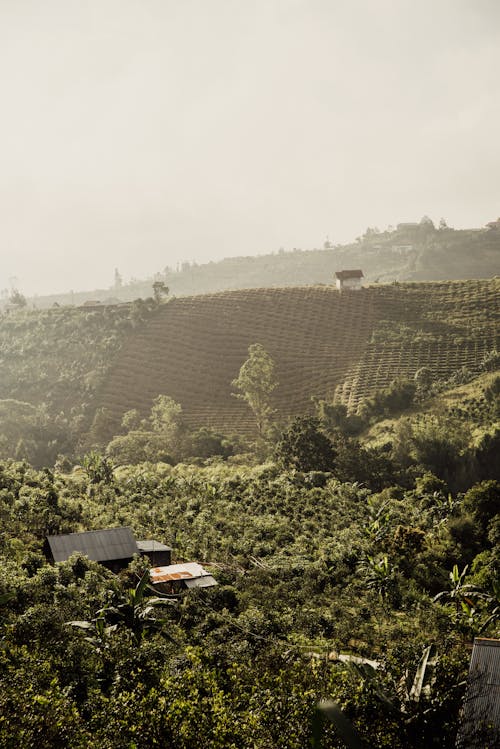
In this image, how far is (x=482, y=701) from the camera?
14062mm

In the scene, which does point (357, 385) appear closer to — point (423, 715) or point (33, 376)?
point (33, 376)

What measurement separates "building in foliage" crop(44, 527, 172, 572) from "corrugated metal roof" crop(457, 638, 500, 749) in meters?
15.1

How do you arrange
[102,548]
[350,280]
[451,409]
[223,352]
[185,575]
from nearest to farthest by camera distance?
[185,575] → [102,548] → [451,409] → [223,352] → [350,280]

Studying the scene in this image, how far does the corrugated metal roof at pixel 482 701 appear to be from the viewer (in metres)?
13.2

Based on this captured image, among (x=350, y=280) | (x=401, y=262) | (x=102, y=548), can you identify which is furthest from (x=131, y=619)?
(x=401, y=262)

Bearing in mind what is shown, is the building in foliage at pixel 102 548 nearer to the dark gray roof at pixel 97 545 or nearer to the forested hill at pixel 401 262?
the dark gray roof at pixel 97 545

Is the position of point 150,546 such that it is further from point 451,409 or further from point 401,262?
point 401,262

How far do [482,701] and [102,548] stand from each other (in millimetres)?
16349


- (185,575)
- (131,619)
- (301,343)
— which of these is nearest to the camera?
(131,619)

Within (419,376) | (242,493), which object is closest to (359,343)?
(419,376)

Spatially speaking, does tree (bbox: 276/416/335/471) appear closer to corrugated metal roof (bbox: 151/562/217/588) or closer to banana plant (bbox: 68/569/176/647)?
corrugated metal roof (bbox: 151/562/217/588)

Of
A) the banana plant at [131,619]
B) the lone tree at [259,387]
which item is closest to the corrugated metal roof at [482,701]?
the banana plant at [131,619]

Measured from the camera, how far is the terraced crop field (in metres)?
62.8

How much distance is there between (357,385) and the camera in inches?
2434
